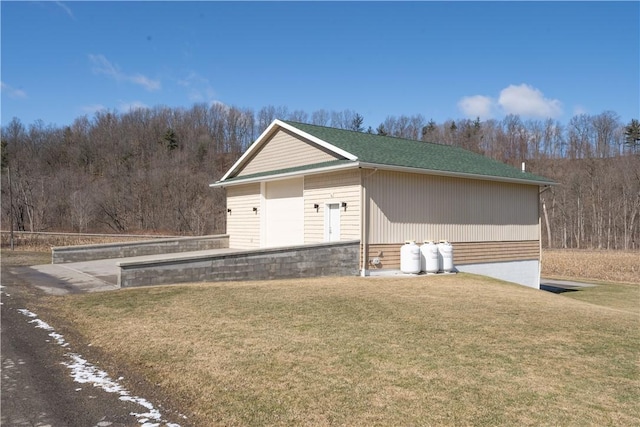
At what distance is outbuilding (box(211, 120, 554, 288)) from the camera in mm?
14312

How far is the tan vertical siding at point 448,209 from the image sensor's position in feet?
47.4

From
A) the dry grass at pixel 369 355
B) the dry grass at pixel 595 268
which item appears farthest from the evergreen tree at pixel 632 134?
the dry grass at pixel 369 355

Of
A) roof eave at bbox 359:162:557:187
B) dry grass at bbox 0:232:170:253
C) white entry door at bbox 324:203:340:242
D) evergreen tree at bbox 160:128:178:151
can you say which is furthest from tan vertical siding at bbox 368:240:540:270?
evergreen tree at bbox 160:128:178:151

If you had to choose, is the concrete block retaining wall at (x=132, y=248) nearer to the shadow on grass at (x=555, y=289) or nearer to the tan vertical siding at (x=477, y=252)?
the tan vertical siding at (x=477, y=252)

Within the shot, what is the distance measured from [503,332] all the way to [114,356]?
5466 mm

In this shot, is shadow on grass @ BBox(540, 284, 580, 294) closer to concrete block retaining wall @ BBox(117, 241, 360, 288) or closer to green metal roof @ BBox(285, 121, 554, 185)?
green metal roof @ BBox(285, 121, 554, 185)

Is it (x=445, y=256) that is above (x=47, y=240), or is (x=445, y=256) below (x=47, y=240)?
below

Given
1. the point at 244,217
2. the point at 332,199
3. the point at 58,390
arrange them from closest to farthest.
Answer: the point at 58,390
the point at 332,199
the point at 244,217

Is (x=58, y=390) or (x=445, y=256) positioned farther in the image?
(x=445, y=256)

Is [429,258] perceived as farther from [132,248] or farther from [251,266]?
[132,248]

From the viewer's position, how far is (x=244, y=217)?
2034 centimetres

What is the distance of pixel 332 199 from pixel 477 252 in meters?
6.19

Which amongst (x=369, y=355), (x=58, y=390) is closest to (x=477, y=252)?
(x=369, y=355)

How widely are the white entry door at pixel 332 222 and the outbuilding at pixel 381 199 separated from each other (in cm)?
3
